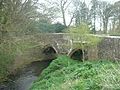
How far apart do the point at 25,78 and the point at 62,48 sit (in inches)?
294

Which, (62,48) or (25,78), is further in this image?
(62,48)

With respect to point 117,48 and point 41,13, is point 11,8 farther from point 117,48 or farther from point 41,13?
point 117,48

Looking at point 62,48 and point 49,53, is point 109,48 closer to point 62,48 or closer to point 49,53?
point 62,48

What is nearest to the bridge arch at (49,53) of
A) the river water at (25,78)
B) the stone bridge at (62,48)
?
the stone bridge at (62,48)

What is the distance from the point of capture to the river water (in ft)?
56.2

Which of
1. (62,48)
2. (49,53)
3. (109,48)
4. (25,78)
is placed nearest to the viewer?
(109,48)

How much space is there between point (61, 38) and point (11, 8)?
13.0m

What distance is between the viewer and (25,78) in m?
19.8

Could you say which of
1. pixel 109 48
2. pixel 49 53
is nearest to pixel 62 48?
pixel 49 53

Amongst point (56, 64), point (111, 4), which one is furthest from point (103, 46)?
point (111, 4)

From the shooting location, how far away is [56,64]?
698 inches

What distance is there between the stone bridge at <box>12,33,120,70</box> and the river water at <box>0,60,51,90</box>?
118 centimetres

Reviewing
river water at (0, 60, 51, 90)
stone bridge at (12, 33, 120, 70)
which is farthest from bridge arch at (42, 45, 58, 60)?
river water at (0, 60, 51, 90)

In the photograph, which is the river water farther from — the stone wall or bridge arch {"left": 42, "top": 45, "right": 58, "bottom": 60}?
the stone wall
